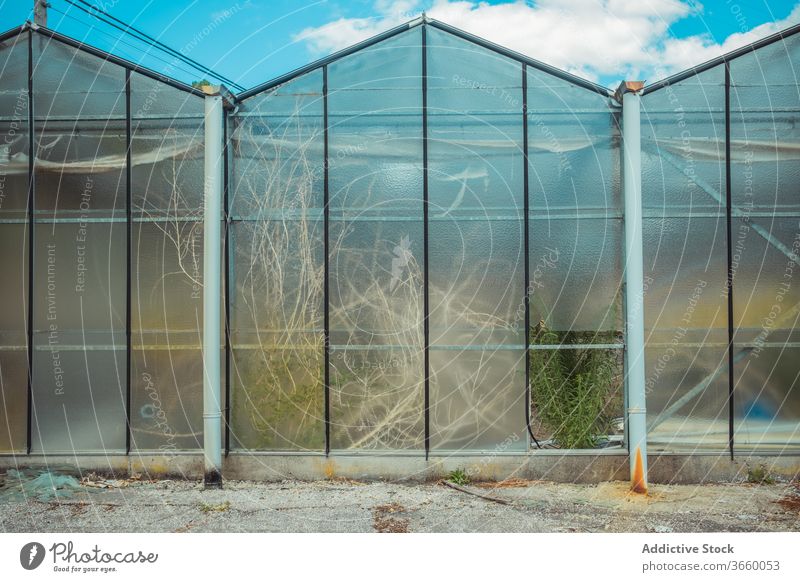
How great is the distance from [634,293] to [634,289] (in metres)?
0.04

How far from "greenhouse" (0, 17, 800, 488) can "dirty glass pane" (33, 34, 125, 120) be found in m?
0.02

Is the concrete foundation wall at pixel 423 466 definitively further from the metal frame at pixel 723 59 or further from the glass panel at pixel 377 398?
the metal frame at pixel 723 59

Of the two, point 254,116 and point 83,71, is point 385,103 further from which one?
point 83,71

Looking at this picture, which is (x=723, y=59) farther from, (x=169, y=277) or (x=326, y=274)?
(x=169, y=277)

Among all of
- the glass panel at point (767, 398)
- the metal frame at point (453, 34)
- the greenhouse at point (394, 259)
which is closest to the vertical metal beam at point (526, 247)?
the greenhouse at point (394, 259)

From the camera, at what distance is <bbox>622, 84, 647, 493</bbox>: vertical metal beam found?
6.16 metres

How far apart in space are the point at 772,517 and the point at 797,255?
2.45 m

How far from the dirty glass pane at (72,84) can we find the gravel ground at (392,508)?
11.9 ft

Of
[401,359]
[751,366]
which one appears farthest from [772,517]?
[401,359]

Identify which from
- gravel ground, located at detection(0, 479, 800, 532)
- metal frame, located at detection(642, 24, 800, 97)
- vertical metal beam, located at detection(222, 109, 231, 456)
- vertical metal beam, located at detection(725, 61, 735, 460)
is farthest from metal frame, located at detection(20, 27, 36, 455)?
vertical metal beam, located at detection(725, 61, 735, 460)

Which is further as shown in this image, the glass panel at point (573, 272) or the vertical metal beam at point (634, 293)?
the glass panel at point (573, 272)

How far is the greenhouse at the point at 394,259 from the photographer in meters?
6.44

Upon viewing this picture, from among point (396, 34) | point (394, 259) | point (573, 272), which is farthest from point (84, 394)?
point (573, 272)

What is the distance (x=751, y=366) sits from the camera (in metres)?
6.39
